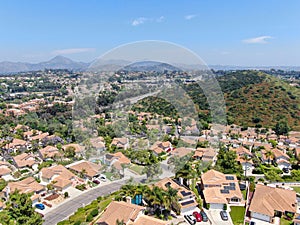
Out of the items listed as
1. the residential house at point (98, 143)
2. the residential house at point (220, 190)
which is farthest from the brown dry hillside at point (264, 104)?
the residential house at point (98, 143)

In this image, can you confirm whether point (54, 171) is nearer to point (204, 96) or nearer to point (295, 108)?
point (204, 96)

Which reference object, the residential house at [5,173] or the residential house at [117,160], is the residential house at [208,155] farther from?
the residential house at [5,173]

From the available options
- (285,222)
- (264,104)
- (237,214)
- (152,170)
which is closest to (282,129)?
(264,104)

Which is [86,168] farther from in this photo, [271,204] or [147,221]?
[271,204]

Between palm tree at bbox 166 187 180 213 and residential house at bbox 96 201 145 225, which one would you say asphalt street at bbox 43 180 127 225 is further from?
palm tree at bbox 166 187 180 213

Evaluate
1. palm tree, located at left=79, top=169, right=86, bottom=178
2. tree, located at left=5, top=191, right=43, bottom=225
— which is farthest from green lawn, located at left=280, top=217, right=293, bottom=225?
palm tree, located at left=79, top=169, right=86, bottom=178
